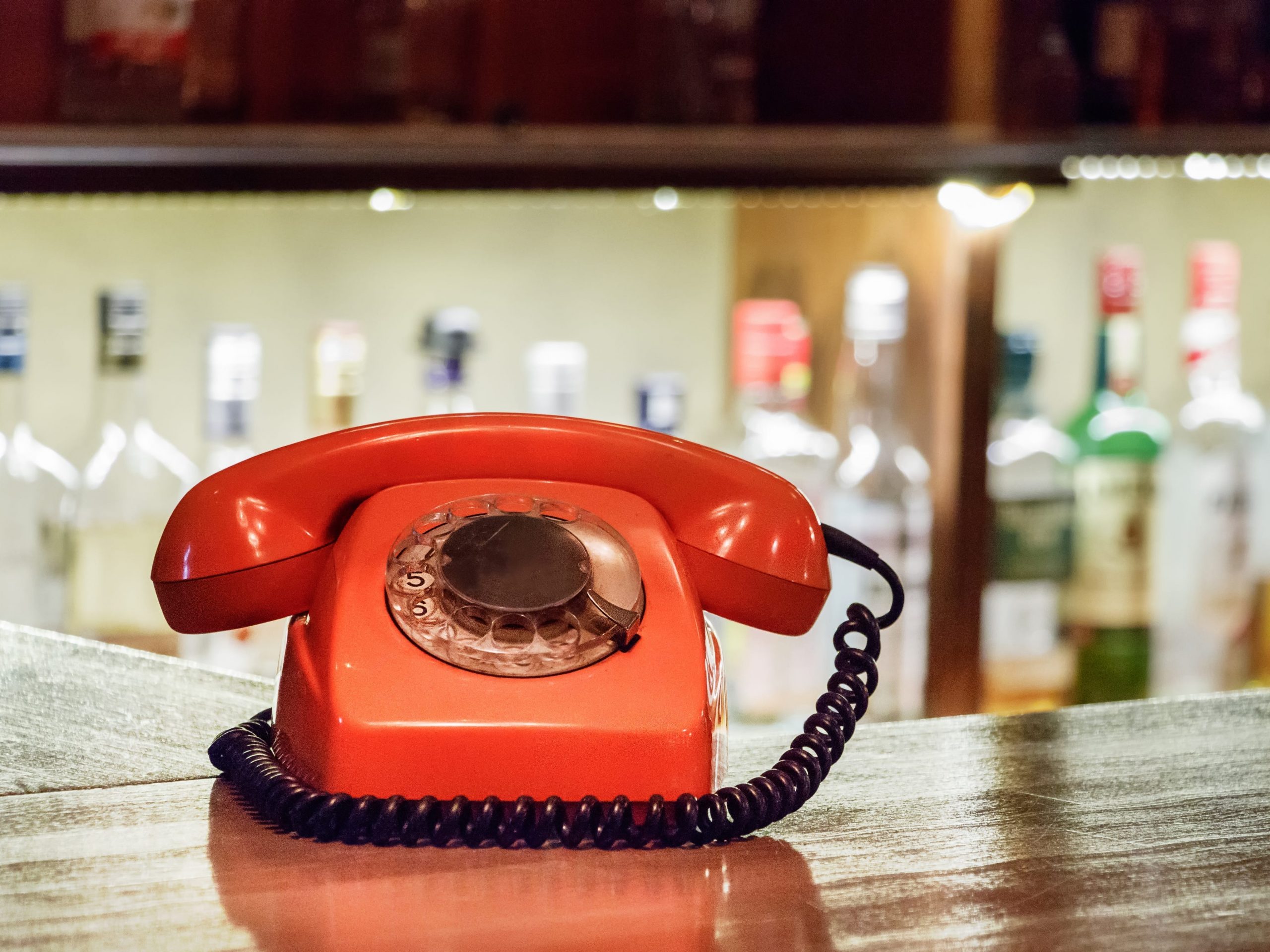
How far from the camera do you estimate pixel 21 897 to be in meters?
0.39

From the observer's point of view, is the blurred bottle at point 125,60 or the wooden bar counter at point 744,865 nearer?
the wooden bar counter at point 744,865

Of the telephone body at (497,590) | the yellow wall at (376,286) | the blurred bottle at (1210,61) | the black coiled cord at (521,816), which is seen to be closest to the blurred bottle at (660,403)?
the yellow wall at (376,286)

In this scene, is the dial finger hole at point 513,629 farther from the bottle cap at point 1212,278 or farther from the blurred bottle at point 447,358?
the bottle cap at point 1212,278

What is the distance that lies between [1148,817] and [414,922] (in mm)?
259

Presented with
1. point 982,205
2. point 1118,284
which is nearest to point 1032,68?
point 982,205

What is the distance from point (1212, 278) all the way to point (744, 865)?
3.69ft

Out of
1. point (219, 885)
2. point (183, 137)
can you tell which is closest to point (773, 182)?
point (183, 137)

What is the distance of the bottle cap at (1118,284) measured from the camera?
1.34m

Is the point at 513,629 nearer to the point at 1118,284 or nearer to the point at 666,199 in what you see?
the point at 666,199

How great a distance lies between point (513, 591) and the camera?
0.52 m

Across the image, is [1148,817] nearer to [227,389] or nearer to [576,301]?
[227,389]

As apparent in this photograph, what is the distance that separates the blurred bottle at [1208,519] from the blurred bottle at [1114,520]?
0.22 feet

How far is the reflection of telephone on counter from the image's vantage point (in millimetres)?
368

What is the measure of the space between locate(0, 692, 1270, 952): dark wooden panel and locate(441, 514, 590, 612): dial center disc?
101 millimetres
